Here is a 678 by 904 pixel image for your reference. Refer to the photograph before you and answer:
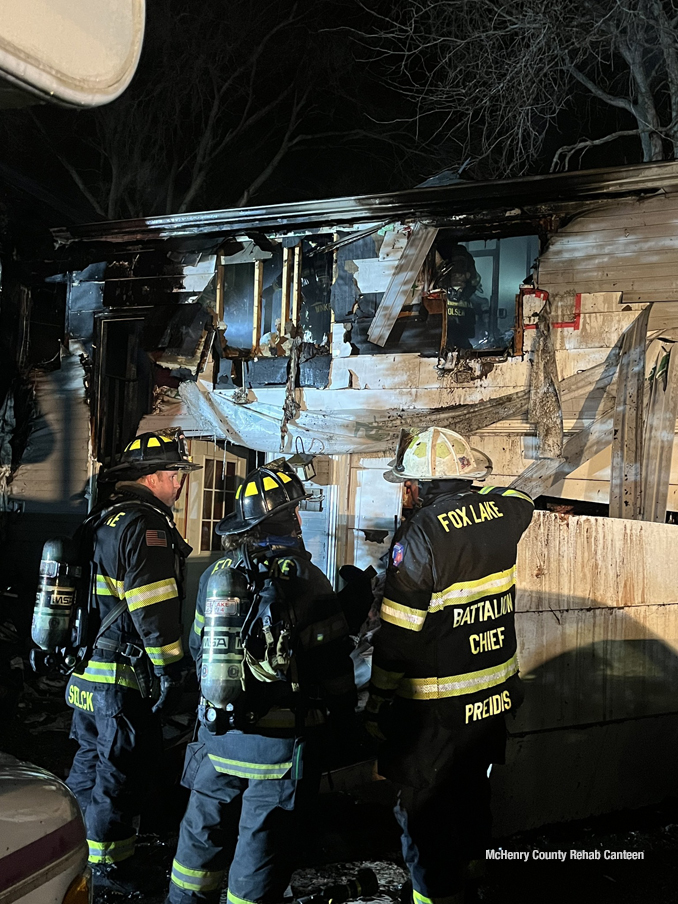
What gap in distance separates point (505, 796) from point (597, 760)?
26.7 inches

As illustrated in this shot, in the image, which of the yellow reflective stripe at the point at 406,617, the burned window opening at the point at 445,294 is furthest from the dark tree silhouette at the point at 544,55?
the yellow reflective stripe at the point at 406,617

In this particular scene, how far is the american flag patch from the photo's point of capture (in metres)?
3.71

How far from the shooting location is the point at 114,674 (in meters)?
3.66

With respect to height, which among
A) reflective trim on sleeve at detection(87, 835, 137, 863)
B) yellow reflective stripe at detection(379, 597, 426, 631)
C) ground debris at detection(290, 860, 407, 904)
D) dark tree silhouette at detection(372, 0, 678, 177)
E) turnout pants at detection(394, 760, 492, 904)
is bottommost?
ground debris at detection(290, 860, 407, 904)

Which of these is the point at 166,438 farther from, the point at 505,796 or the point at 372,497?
the point at 505,796

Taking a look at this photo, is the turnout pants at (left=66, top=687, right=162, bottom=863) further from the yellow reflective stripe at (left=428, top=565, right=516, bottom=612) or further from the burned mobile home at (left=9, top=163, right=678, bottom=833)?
the burned mobile home at (left=9, top=163, right=678, bottom=833)

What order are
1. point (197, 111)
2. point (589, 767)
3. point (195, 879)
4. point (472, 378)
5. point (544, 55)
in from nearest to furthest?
point (195, 879), point (589, 767), point (472, 378), point (544, 55), point (197, 111)

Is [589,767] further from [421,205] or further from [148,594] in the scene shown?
[421,205]

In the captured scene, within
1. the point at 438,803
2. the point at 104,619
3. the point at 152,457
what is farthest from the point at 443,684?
the point at 152,457

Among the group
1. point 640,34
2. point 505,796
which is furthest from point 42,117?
point 505,796

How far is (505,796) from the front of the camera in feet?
14.3

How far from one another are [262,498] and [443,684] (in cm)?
124

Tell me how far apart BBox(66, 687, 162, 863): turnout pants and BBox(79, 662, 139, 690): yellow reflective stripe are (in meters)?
0.04

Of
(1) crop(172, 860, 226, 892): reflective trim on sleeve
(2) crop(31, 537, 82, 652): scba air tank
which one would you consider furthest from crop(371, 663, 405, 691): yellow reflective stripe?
(2) crop(31, 537, 82, 652): scba air tank
